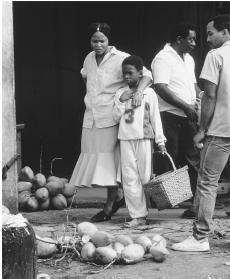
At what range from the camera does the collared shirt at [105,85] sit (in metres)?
6.66

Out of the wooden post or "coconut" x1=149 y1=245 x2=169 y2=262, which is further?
"coconut" x1=149 y1=245 x2=169 y2=262

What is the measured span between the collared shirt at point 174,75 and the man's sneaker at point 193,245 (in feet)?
6.18

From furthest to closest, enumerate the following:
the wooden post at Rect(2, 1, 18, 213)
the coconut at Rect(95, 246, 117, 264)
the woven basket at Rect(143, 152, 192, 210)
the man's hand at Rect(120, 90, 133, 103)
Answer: the man's hand at Rect(120, 90, 133, 103) → the woven basket at Rect(143, 152, 192, 210) → the coconut at Rect(95, 246, 117, 264) → the wooden post at Rect(2, 1, 18, 213)

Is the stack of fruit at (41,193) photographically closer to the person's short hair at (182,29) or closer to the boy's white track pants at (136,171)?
the boy's white track pants at (136,171)

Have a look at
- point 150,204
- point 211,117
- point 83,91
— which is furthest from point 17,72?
point 211,117

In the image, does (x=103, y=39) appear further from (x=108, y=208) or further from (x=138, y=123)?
(x=108, y=208)

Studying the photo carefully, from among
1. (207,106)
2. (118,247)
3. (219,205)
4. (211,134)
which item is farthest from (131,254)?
(219,205)

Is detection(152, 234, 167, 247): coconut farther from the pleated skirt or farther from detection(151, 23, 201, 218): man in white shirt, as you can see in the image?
detection(151, 23, 201, 218): man in white shirt

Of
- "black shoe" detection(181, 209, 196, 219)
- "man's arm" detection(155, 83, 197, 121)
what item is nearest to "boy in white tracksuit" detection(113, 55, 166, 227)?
"man's arm" detection(155, 83, 197, 121)

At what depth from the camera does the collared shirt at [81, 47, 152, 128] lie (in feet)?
21.9

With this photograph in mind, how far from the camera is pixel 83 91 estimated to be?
10250mm

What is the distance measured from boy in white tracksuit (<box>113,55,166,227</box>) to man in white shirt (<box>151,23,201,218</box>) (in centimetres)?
30

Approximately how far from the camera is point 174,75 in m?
6.88

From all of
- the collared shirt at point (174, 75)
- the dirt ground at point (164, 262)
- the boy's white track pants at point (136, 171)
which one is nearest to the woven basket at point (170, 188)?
the boy's white track pants at point (136, 171)
